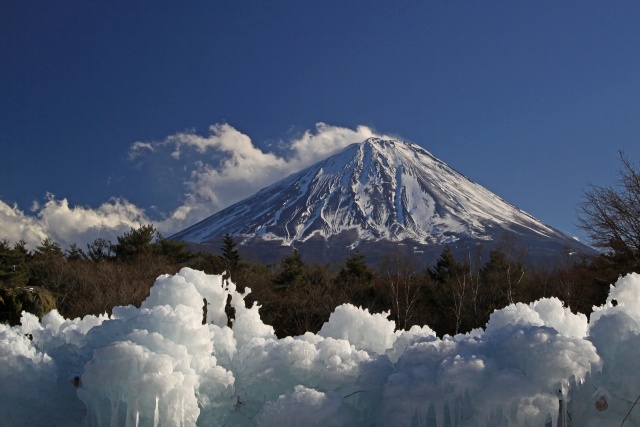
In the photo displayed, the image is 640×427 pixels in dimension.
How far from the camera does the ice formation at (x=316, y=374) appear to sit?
611 centimetres

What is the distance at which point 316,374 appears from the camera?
22.7 feet

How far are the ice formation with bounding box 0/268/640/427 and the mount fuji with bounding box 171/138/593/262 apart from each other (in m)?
84.9

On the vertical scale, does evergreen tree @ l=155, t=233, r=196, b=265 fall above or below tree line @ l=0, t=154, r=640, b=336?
above

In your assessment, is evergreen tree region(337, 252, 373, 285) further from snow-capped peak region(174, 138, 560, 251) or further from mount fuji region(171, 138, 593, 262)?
snow-capped peak region(174, 138, 560, 251)

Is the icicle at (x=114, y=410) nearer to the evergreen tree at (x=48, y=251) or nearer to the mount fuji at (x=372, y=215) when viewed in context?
the evergreen tree at (x=48, y=251)

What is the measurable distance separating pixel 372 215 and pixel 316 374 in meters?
107

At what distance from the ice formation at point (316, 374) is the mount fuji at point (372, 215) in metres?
84.9

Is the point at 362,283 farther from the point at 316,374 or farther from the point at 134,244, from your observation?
the point at 316,374

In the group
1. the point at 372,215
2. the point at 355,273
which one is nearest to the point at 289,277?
the point at 355,273

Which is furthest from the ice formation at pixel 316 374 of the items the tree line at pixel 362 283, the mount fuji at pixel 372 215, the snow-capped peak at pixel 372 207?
the snow-capped peak at pixel 372 207

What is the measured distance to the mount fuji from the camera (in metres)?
101

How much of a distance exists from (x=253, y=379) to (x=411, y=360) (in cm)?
159

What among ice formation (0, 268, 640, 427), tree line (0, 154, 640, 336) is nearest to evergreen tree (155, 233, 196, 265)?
tree line (0, 154, 640, 336)

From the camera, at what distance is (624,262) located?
25562 millimetres
